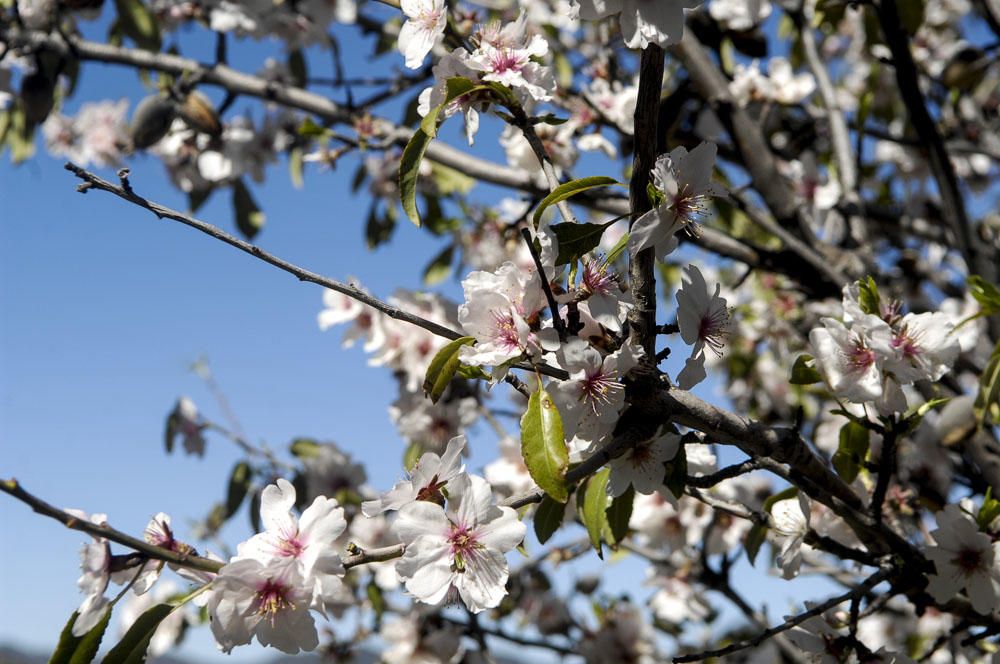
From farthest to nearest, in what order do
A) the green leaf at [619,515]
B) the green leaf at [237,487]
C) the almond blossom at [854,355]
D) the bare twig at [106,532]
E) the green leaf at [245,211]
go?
the green leaf at [245,211] → the green leaf at [237,487] → the green leaf at [619,515] → the almond blossom at [854,355] → the bare twig at [106,532]

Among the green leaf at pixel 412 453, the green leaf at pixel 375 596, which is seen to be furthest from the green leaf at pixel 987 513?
the green leaf at pixel 375 596

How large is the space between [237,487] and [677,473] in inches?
59.1

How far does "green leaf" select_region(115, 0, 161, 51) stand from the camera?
2277mm

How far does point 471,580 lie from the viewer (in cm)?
100

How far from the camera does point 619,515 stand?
1256mm

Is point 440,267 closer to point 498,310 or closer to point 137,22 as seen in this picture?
point 137,22

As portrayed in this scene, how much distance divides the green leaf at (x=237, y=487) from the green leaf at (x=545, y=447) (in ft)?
5.05

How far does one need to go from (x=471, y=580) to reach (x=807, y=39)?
6.57 ft

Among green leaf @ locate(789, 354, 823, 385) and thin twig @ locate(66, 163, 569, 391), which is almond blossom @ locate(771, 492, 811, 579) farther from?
thin twig @ locate(66, 163, 569, 391)

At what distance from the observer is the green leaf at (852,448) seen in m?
1.28

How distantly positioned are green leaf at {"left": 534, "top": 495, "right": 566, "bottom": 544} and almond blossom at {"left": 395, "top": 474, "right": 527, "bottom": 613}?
214 mm

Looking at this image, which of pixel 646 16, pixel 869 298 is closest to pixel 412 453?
pixel 869 298

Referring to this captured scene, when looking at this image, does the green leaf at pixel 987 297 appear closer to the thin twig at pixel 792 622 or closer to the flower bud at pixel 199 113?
the thin twig at pixel 792 622

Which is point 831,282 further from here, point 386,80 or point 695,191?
point 386,80
